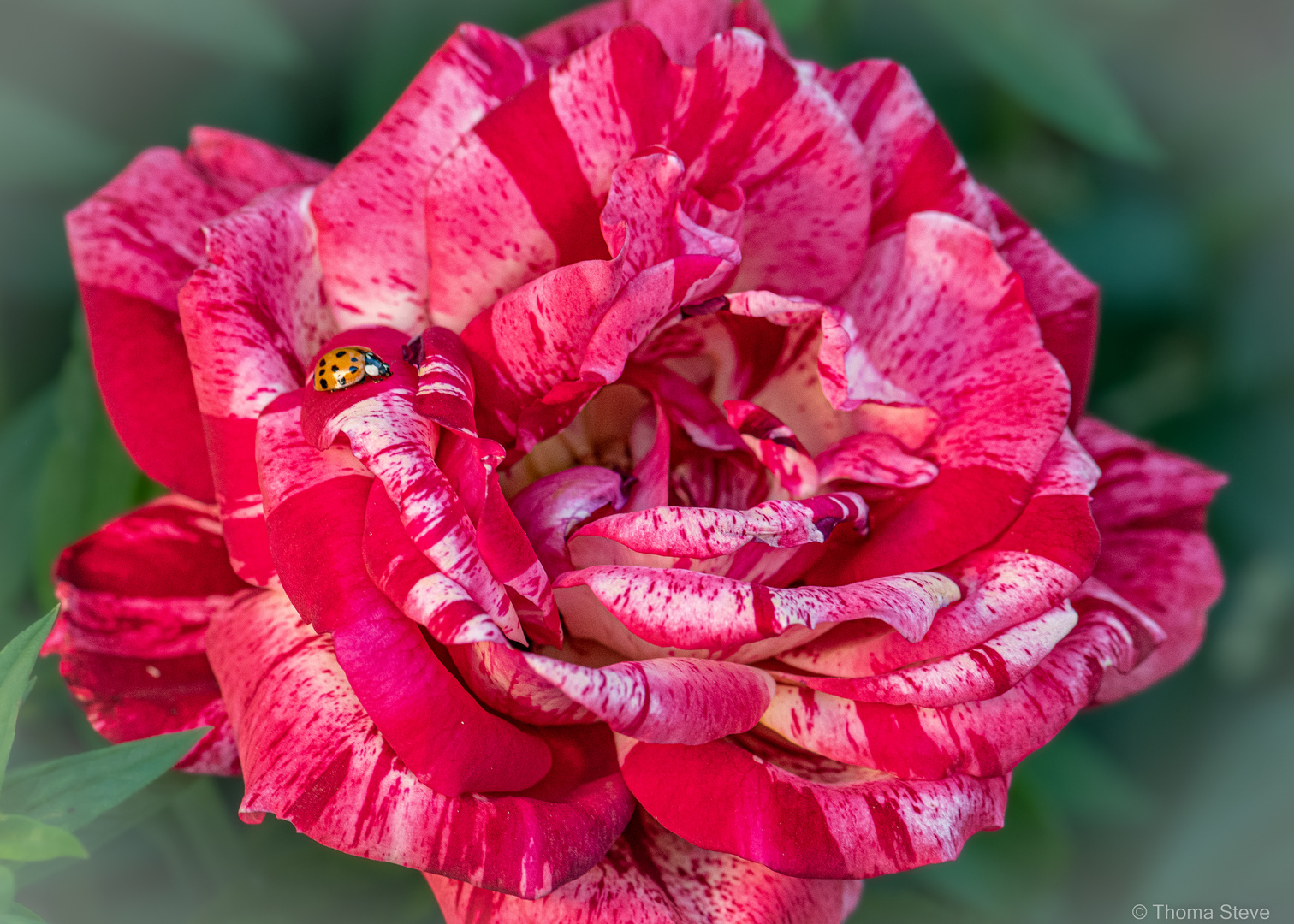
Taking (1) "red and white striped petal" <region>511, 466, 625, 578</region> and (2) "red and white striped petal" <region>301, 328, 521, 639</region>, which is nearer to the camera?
(2) "red and white striped petal" <region>301, 328, 521, 639</region>

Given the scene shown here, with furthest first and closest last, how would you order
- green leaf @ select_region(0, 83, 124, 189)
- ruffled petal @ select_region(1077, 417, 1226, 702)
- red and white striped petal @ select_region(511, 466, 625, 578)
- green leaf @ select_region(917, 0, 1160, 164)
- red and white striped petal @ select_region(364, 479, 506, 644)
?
green leaf @ select_region(917, 0, 1160, 164) < green leaf @ select_region(0, 83, 124, 189) < ruffled petal @ select_region(1077, 417, 1226, 702) < red and white striped petal @ select_region(511, 466, 625, 578) < red and white striped petal @ select_region(364, 479, 506, 644)

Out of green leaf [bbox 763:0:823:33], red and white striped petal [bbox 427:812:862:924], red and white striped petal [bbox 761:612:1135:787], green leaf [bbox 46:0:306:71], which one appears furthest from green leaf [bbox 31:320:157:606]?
green leaf [bbox 763:0:823:33]

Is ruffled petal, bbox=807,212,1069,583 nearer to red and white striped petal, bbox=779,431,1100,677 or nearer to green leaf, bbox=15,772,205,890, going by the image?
red and white striped petal, bbox=779,431,1100,677

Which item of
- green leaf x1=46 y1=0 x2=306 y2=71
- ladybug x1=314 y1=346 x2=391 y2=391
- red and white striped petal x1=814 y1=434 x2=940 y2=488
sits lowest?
red and white striped petal x1=814 y1=434 x2=940 y2=488

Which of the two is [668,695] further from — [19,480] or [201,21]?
[201,21]

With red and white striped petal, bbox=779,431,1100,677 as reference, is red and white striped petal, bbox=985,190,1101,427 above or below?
above

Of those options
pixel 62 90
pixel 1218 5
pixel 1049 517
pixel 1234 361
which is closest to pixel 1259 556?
pixel 1234 361

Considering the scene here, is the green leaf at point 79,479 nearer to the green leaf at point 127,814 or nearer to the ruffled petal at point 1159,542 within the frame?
the green leaf at point 127,814
